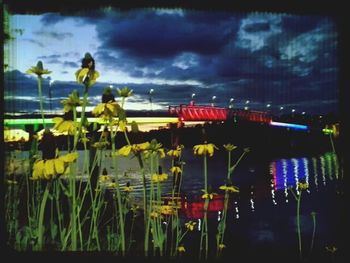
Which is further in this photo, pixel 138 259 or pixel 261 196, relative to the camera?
pixel 261 196

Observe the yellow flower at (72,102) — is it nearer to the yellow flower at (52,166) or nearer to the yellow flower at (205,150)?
the yellow flower at (52,166)

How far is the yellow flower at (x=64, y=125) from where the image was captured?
1788 millimetres

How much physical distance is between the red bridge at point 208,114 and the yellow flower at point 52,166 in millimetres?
1986

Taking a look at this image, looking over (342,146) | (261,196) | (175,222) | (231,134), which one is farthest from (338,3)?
(261,196)

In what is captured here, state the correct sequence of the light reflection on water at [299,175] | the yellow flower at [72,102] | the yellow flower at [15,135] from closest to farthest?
1. the yellow flower at [72,102]
2. the yellow flower at [15,135]
3. the light reflection on water at [299,175]

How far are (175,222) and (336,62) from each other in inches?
48.6

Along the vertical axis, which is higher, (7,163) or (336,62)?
(336,62)

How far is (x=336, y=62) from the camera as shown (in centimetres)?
231

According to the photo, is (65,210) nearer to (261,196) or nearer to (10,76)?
(10,76)

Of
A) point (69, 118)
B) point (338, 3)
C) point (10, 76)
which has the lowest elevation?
point (69, 118)

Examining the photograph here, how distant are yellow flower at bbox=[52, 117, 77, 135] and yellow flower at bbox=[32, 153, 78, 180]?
154 millimetres

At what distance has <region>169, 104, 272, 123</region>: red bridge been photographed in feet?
12.5

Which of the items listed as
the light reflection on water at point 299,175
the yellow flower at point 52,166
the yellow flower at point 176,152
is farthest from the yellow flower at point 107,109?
the light reflection on water at point 299,175

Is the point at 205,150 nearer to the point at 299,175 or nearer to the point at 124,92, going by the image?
the point at 124,92
